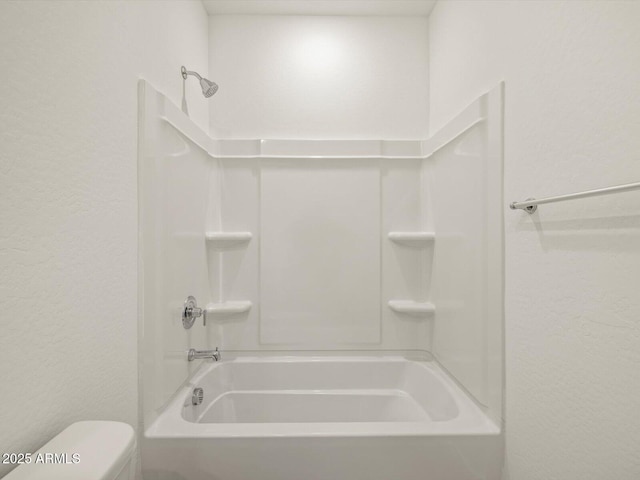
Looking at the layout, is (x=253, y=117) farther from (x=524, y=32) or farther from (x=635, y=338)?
(x=635, y=338)

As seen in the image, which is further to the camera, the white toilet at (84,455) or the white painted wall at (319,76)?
the white painted wall at (319,76)

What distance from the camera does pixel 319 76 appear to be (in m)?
2.07

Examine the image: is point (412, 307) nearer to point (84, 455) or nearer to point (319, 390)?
point (319, 390)

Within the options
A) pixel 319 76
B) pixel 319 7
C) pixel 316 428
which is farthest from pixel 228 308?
pixel 319 7

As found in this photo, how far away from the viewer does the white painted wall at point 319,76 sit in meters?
2.06

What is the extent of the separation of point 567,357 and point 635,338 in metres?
0.22

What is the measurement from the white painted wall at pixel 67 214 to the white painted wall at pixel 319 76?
0.83m

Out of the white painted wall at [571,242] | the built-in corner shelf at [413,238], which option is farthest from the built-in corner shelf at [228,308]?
the white painted wall at [571,242]

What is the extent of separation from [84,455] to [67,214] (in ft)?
1.76

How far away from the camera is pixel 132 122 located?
116cm

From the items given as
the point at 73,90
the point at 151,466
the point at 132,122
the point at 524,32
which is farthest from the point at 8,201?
the point at 524,32

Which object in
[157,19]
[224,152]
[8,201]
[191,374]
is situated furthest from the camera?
[224,152]

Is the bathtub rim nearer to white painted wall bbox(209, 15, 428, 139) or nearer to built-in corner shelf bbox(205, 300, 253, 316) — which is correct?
built-in corner shelf bbox(205, 300, 253, 316)

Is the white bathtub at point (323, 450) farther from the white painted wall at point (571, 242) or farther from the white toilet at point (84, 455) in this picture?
the white toilet at point (84, 455)
